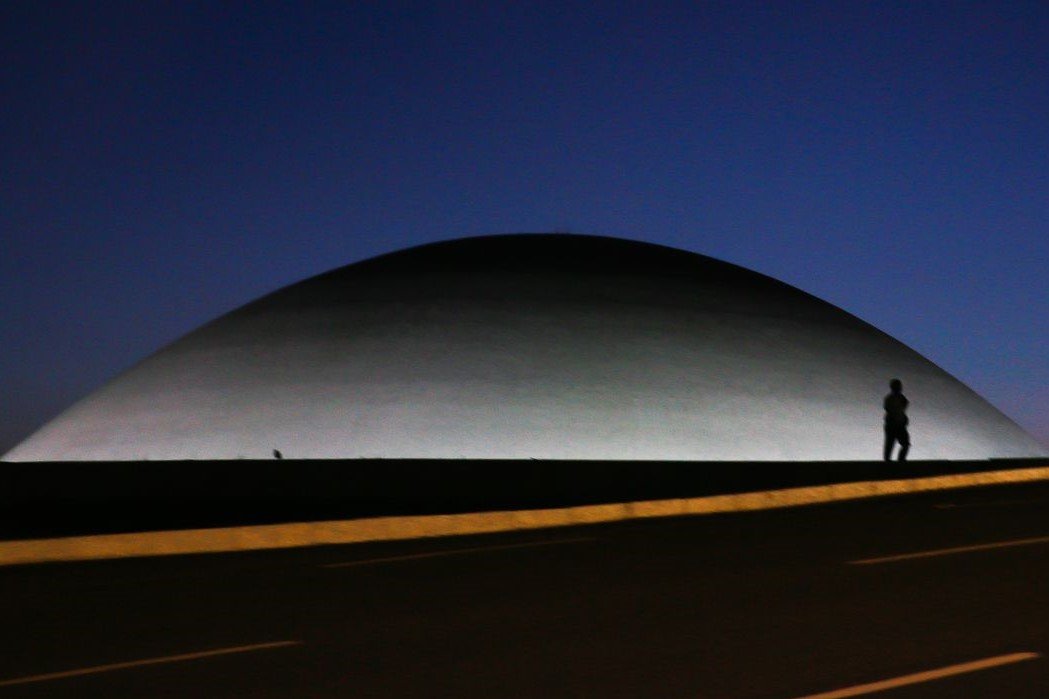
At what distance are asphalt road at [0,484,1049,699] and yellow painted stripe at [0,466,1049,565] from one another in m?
0.50

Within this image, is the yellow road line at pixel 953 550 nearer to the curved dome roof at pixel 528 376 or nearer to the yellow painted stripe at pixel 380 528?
the yellow painted stripe at pixel 380 528

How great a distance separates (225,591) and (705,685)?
528 centimetres

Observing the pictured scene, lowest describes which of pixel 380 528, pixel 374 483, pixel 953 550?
pixel 953 550

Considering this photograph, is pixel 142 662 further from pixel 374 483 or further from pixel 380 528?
pixel 374 483

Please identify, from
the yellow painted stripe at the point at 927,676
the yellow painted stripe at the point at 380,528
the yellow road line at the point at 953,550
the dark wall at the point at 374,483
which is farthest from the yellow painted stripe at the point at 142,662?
the dark wall at the point at 374,483

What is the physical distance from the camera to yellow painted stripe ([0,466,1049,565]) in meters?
13.8

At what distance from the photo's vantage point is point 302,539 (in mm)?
15000

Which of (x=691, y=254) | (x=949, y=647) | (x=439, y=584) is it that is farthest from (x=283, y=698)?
(x=691, y=254)

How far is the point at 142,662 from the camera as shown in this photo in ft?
24.8

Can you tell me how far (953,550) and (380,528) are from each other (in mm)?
6249

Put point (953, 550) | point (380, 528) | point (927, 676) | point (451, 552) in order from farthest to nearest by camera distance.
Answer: point (380, 528), point (451, 552), point (953, 550), point (927, 676)

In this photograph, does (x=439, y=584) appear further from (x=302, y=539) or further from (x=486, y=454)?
(x=486, y=454)

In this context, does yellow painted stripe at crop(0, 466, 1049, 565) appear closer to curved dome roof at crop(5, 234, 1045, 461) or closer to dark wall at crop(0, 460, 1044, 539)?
dark wall at crop(0, 460, 1044, 539)

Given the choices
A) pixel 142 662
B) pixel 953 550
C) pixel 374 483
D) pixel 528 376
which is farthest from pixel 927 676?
pixel 528 376
